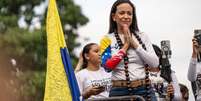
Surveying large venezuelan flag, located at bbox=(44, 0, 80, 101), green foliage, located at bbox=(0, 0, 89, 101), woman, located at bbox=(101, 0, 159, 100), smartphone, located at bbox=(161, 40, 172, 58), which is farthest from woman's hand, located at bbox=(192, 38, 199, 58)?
green foliage, located at bbox=(0, 0, 89, 101)

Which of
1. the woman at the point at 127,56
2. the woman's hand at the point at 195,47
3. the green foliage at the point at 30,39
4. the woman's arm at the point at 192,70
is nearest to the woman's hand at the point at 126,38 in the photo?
the woman at the point at 127,56

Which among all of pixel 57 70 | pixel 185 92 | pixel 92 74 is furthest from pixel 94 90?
pixel 185 92

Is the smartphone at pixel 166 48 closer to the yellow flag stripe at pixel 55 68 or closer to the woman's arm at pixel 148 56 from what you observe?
the woman's arm at pixel 148 56

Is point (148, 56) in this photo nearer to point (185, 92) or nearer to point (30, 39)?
point (185, 92)

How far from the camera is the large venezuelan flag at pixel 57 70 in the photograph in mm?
6961

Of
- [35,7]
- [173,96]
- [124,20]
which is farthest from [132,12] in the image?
[35,7]

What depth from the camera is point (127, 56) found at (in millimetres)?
7105

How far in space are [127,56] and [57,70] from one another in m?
0.63

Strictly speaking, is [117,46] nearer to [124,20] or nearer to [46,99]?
[124,20]

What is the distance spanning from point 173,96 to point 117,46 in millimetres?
1388

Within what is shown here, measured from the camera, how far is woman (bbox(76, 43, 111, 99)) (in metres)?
8.18

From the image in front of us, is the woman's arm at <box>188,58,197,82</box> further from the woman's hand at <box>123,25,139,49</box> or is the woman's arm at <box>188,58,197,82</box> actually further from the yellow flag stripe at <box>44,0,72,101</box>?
the yellow flag stripe at <box>44,0,72,101</box>

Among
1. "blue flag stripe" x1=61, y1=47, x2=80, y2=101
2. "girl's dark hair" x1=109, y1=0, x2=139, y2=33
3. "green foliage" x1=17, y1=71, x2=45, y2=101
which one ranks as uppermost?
"girl's dark hair" x1=109, y1=0, x2=139, y2=33

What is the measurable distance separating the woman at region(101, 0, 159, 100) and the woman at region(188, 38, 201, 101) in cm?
85
